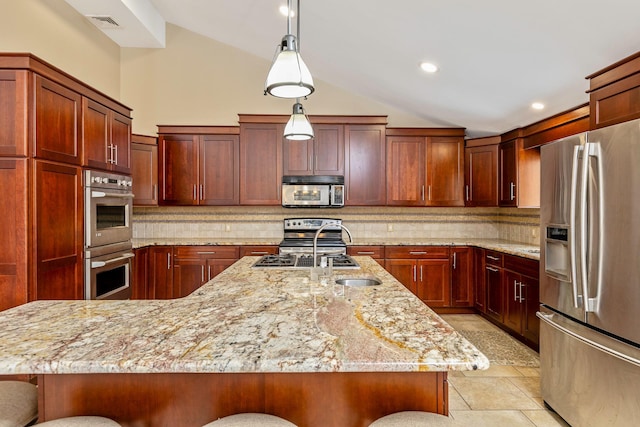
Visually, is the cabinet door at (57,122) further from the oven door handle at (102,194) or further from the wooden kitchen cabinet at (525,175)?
the wooden kitchen cabinet at (525,175)

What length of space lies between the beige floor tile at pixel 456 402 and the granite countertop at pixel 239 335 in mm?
1229

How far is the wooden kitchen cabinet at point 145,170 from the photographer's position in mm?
4543

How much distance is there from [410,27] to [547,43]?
973 millimetres

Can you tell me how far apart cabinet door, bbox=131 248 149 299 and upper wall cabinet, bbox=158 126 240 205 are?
686mm

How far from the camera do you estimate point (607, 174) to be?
76.0 inches

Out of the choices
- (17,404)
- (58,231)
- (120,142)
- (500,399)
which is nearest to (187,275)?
(120,142)

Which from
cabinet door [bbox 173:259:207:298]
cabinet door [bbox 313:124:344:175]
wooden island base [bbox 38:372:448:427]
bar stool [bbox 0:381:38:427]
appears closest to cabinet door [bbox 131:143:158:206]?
cabinet door [bbox 173:259:207:298]

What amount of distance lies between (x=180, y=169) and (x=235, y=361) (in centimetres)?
408

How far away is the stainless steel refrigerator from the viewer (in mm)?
1790

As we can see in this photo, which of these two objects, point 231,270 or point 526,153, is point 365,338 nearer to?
point 231,270

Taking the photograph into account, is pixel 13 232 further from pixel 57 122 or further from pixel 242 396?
pixel 242 396

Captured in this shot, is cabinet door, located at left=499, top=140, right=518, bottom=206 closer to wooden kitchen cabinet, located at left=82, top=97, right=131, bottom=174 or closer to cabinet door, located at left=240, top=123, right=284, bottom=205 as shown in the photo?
cabinet door, located at left=240, top=123, right=284, bottom=205

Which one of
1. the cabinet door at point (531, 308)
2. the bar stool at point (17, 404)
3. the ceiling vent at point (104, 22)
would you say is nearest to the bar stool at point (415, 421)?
the bar stool at point (17, 404)

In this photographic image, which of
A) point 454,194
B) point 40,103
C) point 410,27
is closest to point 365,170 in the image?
point 454,194
